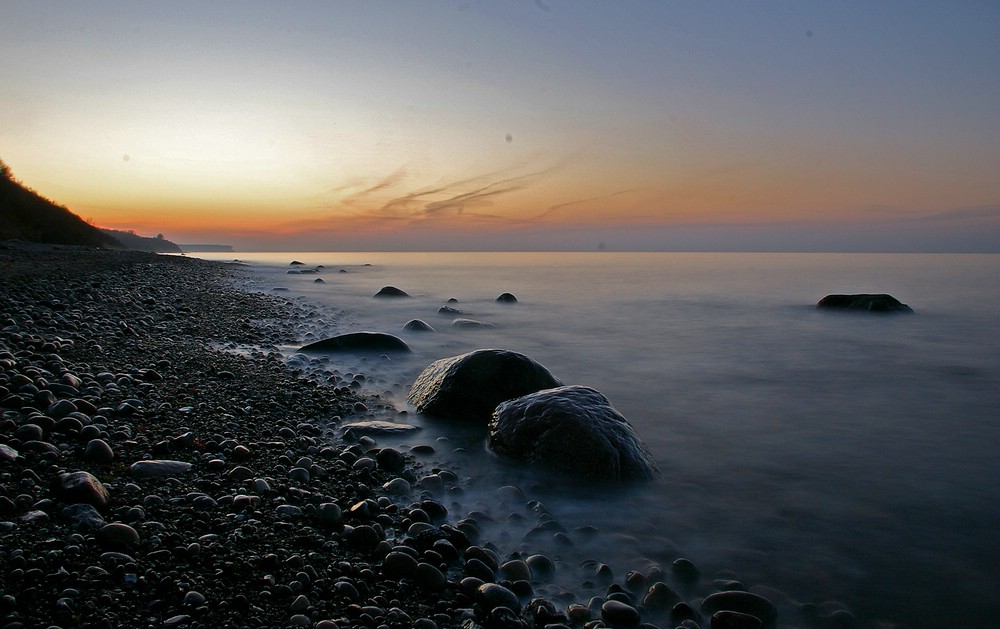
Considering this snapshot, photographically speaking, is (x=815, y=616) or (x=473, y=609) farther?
(x=815, y=616)

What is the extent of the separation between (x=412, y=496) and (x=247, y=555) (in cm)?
145

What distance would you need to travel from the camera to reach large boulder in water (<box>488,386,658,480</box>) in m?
4.74

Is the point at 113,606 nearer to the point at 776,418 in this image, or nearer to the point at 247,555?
the point at 247,555

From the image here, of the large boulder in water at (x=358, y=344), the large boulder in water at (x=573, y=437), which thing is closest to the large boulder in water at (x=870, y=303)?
the large boulder in water at (x=358, y=344)

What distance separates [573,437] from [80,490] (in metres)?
3.49

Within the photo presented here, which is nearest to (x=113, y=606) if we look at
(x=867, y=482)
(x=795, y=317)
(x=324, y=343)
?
(x=867, y=482)

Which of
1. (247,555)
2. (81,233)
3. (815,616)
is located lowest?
(815,616)

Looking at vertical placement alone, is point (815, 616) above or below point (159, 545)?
below

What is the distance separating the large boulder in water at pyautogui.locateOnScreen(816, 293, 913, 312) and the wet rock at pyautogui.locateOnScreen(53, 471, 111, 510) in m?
21.7

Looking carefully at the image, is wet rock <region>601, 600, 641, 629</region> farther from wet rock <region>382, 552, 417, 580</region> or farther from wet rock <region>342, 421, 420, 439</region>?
wet rock <region>342, 421, 420, 439</region>

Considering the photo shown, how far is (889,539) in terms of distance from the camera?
391 centimetres

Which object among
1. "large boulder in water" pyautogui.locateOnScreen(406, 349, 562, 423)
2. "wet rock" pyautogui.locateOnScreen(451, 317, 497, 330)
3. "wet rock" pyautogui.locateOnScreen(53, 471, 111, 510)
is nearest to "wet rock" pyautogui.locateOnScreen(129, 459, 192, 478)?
"wet rock" pyautogui.locateOnScreen(53, 471, 111, 510)

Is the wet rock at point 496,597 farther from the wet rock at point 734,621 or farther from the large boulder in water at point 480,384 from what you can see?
the large boulder in water at point 480,384

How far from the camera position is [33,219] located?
32.7 meters
